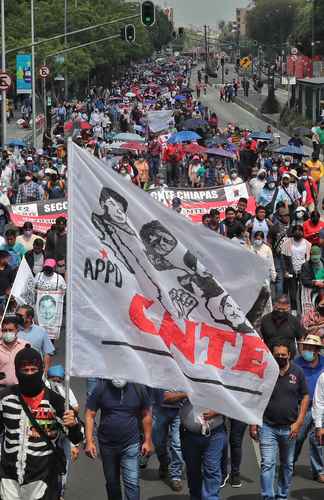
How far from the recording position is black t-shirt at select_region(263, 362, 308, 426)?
844 centimetres

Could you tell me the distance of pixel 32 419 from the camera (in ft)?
22.8

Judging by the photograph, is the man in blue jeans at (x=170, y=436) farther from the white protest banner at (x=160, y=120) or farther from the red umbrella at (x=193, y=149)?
the white protest banner at (x=160, y=120)

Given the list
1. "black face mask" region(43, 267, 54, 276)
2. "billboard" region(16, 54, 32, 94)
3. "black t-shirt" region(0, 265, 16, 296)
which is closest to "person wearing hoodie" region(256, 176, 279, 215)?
"black t-shirt" region(0, 265, 16, 296)

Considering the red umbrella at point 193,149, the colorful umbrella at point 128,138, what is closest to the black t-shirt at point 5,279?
the red umbrella at point 193,149

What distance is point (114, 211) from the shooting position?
7.08 metres

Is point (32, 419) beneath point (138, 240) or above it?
beneath

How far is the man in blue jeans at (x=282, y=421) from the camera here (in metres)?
8.44

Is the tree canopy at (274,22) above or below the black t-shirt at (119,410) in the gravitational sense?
above

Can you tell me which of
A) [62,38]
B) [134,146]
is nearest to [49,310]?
[134,146]

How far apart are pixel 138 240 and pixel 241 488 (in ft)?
9.99

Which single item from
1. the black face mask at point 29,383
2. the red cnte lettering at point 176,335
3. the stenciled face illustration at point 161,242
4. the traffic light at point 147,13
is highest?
the traffic light at point 147,13

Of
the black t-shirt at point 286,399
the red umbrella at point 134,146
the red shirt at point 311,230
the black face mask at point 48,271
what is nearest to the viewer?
the black t-shirt at point 286,399

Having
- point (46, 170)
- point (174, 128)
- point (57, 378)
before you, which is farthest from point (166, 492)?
point (174, 128)

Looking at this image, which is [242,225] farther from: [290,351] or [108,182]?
[108,182]
